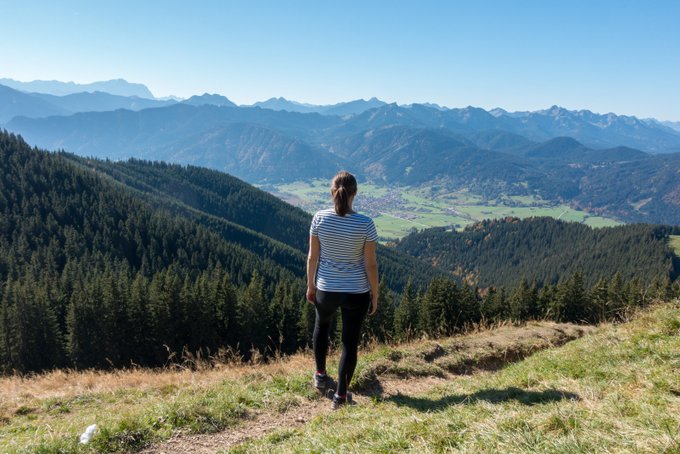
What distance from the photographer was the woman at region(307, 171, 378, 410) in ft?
21.6

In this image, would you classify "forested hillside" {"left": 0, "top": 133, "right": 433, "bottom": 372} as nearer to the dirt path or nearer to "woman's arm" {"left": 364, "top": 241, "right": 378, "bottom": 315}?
the dirt path

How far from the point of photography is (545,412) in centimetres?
497

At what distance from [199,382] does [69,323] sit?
41988mm

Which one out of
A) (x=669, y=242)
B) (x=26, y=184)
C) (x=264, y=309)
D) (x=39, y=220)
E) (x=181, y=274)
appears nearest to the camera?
(x=264, y=309)

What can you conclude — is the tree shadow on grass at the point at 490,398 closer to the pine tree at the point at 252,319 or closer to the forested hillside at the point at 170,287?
the forested hillside at the point at 170,287

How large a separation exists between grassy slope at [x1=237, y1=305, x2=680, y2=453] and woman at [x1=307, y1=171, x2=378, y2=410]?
5.25 ft

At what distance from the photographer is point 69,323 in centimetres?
4109

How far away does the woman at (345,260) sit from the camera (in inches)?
259

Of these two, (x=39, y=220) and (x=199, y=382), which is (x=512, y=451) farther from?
(x=39, y=220)

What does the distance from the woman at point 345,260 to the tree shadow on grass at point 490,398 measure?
59.3 inches

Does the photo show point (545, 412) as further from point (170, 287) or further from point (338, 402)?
point (170, 287)

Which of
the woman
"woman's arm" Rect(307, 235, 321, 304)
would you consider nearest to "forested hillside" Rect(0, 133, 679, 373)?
"woman's arm" Rect(307, 235, 321, 304)

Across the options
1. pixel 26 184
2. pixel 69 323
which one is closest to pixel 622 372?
pixel 69 323

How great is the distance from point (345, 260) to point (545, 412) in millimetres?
3590
